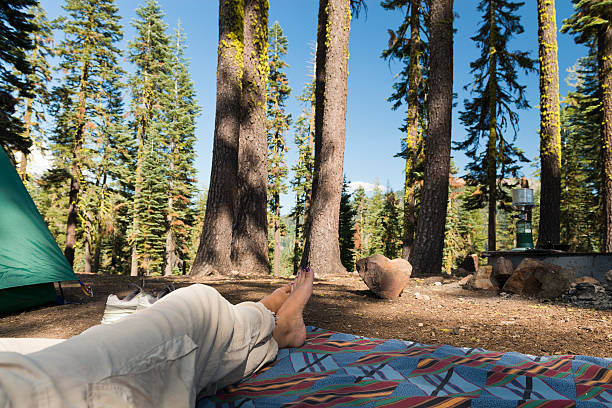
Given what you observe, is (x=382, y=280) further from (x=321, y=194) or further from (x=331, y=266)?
(x=321, y=194)

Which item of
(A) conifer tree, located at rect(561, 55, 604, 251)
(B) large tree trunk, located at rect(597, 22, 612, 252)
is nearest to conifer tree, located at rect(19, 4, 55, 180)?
(B) large tree trunk, located at rect(597, 22, 612, 252)

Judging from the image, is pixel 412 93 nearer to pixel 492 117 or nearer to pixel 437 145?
pixel 492 117

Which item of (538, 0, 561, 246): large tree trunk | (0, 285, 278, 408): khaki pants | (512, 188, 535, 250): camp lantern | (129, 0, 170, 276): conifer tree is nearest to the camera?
(0, 285, 278, 408): khaki pants

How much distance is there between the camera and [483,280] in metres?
4.73

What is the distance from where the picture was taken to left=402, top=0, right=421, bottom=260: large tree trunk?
12625 millimetres

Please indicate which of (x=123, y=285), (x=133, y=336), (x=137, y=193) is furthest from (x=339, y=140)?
(x=137, y=193)

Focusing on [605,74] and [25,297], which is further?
[605,74]

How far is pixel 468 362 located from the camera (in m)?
1.83

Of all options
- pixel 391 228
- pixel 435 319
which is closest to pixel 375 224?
pixel 391 228

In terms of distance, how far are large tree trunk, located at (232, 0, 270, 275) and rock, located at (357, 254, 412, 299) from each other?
10.1ft

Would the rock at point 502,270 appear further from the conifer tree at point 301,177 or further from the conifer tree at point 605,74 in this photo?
the conifer tree at point 301,177

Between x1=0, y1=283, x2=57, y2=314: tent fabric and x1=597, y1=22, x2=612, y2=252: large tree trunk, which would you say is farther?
x1=597, y1=22, x2=612, y2=252: large tree trunk

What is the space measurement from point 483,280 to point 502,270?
0.29m

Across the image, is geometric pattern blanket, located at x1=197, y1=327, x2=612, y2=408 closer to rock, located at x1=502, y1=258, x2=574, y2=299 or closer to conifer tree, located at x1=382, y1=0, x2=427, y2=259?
rock, located at x1=502, y1=258, x2=574, y2=299
